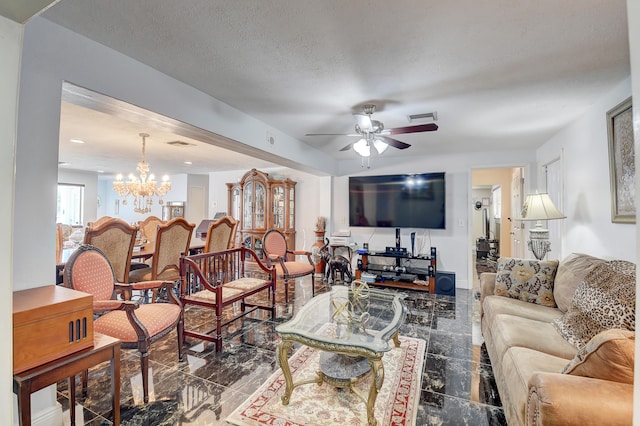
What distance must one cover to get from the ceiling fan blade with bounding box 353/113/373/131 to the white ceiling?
179 mm

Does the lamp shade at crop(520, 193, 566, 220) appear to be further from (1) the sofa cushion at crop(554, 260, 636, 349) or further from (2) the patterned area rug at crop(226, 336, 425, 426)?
(2) the patterned area rug at crop(226, 336, 425, 426)

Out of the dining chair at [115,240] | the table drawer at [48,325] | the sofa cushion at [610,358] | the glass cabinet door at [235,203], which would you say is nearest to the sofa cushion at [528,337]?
the sofa cushion at [610,358]

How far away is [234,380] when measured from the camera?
7.09 feet

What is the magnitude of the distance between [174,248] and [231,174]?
4.09m

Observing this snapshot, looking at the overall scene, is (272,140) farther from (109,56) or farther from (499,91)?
(499,91)

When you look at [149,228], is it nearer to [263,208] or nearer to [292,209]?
[263,208]

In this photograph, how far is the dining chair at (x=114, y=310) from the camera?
1884 millimetres

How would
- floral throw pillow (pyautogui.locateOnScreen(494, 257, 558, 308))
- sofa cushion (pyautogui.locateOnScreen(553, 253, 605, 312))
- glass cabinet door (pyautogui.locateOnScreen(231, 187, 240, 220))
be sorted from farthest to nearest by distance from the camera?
glass cabinet door (pyautogui.locateOnScreen(231, 187, 240, 220)), floral throw pillow (pyautogui.locateOnScreen(494, 257, 558, 308)), sofa cushion (pyautogui.locateOnScreen(553, 253, 605, 312))

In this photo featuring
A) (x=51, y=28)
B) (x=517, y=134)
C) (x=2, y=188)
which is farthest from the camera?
(x=517, y=134)

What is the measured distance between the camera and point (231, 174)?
23.9ft

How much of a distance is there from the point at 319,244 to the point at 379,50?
4.22m

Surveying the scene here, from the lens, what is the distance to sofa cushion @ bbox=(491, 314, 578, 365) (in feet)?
5.69

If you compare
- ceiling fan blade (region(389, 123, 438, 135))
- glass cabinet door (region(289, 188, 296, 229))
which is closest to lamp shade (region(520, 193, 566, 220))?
ceiling fan blade (region(389, 123, 438, 135))

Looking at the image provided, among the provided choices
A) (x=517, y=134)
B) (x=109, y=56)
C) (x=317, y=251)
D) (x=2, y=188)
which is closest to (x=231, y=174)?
(x=317, y=251)
